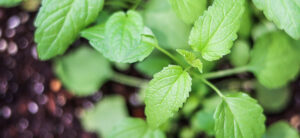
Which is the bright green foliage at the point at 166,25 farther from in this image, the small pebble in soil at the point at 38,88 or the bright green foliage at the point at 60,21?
the small pebble in soil at the point at 38,88

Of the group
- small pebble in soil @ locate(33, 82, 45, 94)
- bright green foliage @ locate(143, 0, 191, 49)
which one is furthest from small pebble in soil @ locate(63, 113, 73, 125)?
bright green foliage @ locate(143, 0, 191, 49)

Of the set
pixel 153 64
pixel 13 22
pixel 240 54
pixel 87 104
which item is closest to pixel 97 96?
pixel 87 104

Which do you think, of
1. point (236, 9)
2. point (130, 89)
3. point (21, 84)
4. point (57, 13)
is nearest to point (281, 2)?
point (236, 9)

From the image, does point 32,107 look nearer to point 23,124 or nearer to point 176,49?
point 23,124

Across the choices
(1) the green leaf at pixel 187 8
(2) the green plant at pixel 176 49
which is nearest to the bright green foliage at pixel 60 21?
(2) the green plant at pixel 176 49

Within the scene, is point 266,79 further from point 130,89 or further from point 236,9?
point 130,89
